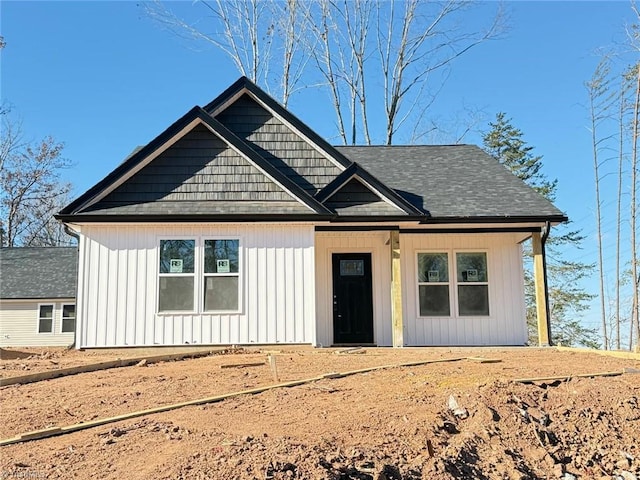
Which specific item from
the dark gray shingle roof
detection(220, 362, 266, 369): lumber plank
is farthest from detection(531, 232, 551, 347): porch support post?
detection(220, 362, 266, 369): lumber plank

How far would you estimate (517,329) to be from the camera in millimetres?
11906

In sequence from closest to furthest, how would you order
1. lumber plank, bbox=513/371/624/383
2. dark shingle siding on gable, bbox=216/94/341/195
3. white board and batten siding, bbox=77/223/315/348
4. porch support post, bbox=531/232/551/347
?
lumber plank, bbox=513/371/624/383 < white board and batten siding, bbox=77/223/315/348 < porch support post, bbox=531/232/551/347 < dark shingle siding on gable, bbox=216/94/341/195

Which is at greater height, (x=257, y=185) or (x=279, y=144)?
(x=279, y=144)

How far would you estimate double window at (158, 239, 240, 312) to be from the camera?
1040 cm

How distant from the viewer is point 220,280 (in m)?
10.5

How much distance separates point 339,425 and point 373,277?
7798mm

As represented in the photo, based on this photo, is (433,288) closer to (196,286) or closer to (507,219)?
(507,219)

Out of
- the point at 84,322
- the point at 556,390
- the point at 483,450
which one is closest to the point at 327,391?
the point at 483,450

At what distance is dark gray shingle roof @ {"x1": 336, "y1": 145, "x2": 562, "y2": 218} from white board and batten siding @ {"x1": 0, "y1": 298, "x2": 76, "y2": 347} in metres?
15.7

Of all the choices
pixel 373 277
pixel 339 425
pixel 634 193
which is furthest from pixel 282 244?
pixel 634 193

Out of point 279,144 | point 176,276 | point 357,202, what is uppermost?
point 279,144

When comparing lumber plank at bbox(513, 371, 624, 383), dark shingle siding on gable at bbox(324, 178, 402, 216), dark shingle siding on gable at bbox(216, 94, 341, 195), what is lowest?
lumber plank at bbox(513, 371, 624, 383)

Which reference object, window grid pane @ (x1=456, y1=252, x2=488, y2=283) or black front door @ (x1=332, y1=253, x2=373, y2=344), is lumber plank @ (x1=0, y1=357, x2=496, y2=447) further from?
window grid pane @ (x1=456, y1=252, x2=488, y2=283)

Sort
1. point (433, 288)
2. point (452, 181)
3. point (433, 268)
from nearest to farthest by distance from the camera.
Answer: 1. point (433, 288)
2. point (433, 268)
3. point (452, 181)
